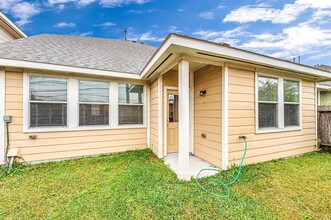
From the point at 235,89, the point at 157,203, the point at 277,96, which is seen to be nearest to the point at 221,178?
the point at 157,203

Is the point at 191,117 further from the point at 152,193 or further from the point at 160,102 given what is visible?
the point at 152,193

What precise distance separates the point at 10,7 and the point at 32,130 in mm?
6536

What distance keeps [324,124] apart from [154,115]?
19.5ft

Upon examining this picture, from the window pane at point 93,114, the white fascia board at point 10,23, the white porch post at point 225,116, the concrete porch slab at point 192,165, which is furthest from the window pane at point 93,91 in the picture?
the white fascia board at point 10,23

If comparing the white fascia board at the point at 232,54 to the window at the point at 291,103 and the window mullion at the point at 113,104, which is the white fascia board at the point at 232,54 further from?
the window mullion at the point at 113,104

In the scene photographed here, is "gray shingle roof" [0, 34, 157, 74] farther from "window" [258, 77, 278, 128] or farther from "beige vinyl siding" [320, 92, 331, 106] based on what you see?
"beige vinyl siding" [320, 92, 331, 106]

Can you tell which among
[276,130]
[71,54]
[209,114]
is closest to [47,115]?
[71,54]

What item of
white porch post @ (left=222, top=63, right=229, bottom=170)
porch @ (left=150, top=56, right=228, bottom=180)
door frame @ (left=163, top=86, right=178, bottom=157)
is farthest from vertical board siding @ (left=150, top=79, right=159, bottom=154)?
white porch post @ (left=222, top=63, right=229, bottom=170)

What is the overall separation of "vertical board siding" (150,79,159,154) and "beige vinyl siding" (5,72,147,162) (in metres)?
0.50

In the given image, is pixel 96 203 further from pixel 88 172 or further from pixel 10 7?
pixel 10 7

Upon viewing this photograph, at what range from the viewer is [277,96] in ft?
14.1

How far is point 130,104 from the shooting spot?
5.22 metres

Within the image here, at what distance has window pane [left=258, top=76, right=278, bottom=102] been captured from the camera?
403 cm

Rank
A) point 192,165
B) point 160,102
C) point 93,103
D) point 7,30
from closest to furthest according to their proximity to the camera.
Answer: point 192,165
point 160,102
point 93,103
point 7,30
